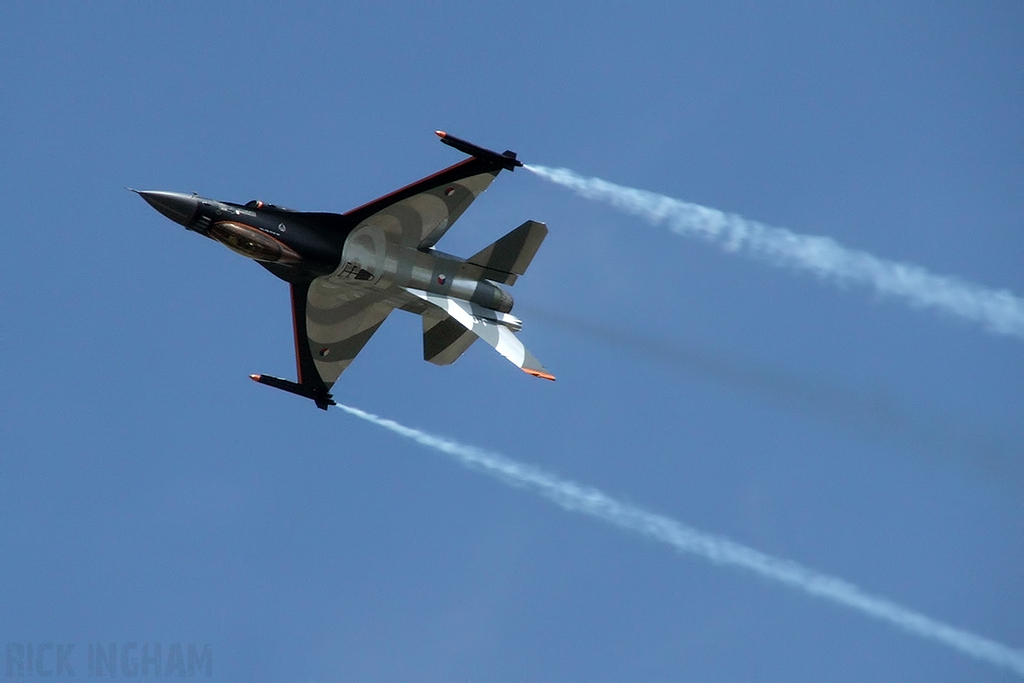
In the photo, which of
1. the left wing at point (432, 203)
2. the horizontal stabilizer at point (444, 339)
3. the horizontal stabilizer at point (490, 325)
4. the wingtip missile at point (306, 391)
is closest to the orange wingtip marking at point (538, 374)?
the horizontal stabilizer at point (490, 325)

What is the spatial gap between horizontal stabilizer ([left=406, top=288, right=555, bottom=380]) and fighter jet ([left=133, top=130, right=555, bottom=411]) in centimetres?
3

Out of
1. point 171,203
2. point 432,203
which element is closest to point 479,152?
point 432,203

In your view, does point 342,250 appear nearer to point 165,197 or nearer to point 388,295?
point 388,295

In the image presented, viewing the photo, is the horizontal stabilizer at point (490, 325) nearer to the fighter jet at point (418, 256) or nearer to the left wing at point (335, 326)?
the fighter jet at point (418, 256)

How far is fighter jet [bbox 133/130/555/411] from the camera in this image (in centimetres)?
4016

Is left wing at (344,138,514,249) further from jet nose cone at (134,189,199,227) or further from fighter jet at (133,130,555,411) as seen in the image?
jet nose cone at (134,189,199,227)

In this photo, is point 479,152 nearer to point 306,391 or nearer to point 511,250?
point 511,250

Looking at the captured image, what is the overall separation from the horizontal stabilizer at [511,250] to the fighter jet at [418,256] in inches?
1.1

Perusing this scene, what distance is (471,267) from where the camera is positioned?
138ft

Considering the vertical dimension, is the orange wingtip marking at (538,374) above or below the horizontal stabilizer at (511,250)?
below

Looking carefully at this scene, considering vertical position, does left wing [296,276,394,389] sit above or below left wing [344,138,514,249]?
below

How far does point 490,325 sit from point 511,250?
227cm

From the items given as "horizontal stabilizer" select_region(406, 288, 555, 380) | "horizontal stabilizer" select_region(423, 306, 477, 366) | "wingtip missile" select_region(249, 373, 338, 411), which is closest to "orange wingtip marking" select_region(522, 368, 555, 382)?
"horizontal stabilizer" select_region(406, 288, 555, 380)

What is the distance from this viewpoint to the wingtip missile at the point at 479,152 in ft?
134
